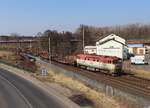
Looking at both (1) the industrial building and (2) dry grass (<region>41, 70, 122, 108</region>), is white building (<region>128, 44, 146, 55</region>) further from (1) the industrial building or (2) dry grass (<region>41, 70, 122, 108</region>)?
(2) dry grass (<region>41, 70, 122, 108</region>)

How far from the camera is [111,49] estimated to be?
91812 mm

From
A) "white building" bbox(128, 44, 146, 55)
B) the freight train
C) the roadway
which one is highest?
"white building" bbox(128, 44, 146, 55)

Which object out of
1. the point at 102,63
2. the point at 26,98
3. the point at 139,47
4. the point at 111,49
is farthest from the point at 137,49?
the point at 26,98

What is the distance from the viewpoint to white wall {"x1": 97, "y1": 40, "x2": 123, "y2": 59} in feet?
294

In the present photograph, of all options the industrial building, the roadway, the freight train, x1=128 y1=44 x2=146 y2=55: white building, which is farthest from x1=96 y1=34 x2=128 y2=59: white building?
the roadway

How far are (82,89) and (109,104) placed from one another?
11173mm

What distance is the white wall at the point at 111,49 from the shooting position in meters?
89.6

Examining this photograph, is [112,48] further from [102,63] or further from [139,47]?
[102,63]

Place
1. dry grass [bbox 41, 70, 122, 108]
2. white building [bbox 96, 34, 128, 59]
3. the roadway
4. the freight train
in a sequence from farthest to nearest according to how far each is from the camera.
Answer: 1. white building [bbox 96, 34, 128, 59]
2. the freight train
3. dry grass [bbox 41, 70, 122, 108]
4. the roadway

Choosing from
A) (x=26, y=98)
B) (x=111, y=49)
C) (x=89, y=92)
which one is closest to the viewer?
(x=26, y=98)

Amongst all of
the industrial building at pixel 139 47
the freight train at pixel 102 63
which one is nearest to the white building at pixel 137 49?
the industrial building at pixel 139 47

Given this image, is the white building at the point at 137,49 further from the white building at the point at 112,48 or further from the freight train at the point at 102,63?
the freight train at the point at 102,63

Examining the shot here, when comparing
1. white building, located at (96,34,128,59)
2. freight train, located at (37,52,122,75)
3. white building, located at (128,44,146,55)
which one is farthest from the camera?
white building, located at (128,44,146,55)

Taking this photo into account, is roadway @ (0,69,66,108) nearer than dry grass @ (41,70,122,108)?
Yes
